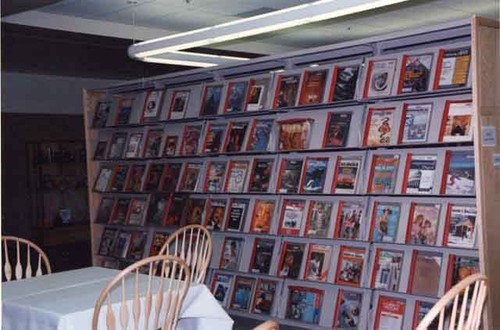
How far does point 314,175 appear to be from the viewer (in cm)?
440

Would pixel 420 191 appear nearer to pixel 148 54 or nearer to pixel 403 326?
pixel 403 326

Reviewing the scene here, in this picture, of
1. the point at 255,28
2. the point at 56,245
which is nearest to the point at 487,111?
the point at 255,28

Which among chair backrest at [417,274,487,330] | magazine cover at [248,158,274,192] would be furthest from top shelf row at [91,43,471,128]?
chair backrest at [417,274,487,330]

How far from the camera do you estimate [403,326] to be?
12.6ft

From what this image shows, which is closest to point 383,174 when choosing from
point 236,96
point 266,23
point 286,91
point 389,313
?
Result: point 389,313

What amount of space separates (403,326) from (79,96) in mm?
6795

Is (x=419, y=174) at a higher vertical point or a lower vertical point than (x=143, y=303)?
higher

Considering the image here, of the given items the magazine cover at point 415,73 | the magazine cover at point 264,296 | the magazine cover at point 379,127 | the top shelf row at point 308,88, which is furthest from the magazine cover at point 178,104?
the magazine cover at point 415,73

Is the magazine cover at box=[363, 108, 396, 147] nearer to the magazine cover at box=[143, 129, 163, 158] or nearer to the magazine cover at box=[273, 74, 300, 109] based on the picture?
the magazine cover at box=[273, 74, 300, 109]

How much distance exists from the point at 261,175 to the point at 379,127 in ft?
3.47

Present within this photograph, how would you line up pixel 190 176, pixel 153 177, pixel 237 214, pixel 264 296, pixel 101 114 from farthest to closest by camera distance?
pixel 101 114
pixel 153 177
pixel 190 176
pixel 237 214
pixel 264 296

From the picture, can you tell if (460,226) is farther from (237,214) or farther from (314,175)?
(237,214)

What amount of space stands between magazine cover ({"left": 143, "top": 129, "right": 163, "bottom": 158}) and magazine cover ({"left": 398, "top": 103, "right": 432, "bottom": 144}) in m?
2.35

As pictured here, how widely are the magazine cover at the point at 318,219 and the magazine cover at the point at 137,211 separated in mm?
1794
